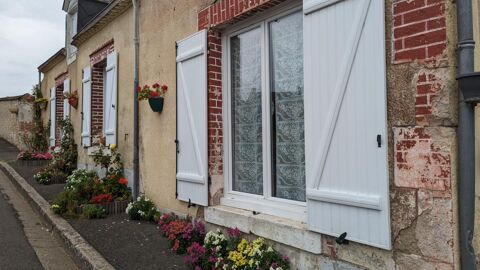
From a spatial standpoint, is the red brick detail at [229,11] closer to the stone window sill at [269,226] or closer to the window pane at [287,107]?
the window pane at [287,107]

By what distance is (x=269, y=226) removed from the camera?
3443 mm

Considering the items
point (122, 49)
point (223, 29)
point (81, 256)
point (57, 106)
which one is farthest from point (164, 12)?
point (57, 106)

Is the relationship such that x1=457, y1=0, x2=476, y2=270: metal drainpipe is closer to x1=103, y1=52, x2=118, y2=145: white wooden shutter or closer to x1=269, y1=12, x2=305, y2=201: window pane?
x1=269, y1=12, x2=305, y2=201: window pane

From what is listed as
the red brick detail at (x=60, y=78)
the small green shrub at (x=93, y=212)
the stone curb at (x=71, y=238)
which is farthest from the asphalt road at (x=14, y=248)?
the red brick detail at (x=60, y=78)

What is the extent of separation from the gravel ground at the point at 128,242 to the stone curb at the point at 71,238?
8 centimetres

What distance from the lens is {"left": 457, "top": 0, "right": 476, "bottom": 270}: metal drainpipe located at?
2.19m

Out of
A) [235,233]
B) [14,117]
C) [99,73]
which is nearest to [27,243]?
[235,233]

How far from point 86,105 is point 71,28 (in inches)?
159

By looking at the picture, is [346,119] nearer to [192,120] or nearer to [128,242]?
[192,120]

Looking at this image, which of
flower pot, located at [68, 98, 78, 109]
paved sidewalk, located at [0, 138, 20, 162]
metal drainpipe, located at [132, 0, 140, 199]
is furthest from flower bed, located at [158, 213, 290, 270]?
paved sidewalk, located at [0, 138, 20, 162]

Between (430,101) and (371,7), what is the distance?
74cm

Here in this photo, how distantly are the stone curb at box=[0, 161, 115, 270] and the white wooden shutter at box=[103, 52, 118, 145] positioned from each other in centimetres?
156

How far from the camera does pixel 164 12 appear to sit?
17.3 feet

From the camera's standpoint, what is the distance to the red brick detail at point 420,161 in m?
2.30
